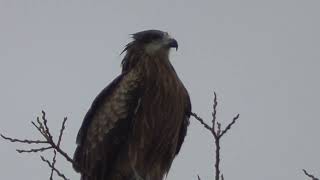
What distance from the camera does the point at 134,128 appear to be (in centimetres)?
671

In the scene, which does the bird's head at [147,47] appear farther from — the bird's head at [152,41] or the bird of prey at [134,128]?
the bird of prey at [134,128]

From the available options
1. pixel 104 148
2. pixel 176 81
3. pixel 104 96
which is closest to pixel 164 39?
pixel 176 81

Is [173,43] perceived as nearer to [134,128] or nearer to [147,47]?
[147,47]

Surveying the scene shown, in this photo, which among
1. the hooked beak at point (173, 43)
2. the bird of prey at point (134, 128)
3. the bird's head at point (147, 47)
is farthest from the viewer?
the bird's head at point (147, 47)

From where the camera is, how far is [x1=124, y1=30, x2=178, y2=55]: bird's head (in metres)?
7.62

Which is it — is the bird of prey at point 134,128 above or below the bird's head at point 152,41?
below

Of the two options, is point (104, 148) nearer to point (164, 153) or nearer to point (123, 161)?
point (123, 161)

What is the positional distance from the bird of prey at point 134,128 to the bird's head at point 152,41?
52cm

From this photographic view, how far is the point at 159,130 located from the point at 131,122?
34 centimetres

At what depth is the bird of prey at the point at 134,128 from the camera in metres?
6.70

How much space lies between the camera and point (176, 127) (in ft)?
22.7

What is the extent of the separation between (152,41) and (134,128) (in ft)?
5.13

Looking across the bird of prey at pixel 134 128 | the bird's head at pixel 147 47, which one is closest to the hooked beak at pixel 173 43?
the bird's head at pixel 147 47

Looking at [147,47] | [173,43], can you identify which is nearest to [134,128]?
[173,43]
